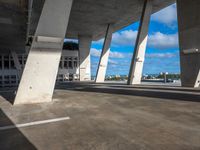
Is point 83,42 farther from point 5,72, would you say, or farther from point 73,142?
point 73,142

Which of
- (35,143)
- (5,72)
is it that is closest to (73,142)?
(35,143)

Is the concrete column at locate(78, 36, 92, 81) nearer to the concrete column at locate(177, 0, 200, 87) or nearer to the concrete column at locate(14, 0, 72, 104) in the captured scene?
the concrete column at locate(177, 0, 200, 87)

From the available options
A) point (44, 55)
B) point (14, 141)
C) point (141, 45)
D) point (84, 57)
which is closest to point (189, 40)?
point (141, 45)

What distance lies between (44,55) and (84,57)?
25213 mm

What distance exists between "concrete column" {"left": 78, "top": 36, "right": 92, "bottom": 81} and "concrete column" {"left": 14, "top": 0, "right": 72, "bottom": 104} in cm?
2362

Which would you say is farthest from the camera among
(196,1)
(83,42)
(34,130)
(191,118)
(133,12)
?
(83,42)

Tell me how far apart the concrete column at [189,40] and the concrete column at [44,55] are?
1106cm

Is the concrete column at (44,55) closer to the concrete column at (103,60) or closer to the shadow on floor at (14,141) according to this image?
the shadow on floor at (14,141)

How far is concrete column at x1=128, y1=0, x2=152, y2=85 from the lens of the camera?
54.7ft

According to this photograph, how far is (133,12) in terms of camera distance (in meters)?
19.1

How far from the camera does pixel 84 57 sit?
1267 inches

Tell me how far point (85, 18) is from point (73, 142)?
65.9 feet

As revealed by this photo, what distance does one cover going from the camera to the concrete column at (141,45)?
16.7 metres

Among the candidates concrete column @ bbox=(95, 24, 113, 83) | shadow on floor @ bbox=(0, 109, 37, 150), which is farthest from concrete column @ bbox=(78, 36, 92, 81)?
shadow on floor @ bbox=(0, 109, 37, 150)
